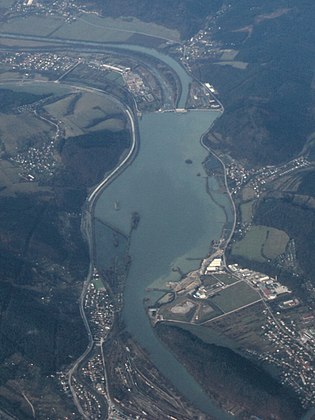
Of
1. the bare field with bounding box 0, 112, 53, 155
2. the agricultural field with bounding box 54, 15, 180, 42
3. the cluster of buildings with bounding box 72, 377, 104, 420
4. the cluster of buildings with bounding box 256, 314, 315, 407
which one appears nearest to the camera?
the cluster of buildings with bounding box 72, 377, 104, 420

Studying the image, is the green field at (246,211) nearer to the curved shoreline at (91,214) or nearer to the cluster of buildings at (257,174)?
the cluster of buildings at (257,174)

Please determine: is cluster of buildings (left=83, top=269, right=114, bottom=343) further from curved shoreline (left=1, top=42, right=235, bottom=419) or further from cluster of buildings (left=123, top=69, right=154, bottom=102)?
cluster of buildings (left=123, top=69, right=154, bottom=102)

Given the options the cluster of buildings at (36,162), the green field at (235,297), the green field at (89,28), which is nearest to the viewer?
the green field at (235,297)

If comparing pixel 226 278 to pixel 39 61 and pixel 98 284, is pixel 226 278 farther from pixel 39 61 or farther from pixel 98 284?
pixel 39 61

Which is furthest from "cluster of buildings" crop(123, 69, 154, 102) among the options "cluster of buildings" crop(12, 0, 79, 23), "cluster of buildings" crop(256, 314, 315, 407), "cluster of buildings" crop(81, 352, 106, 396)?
"cluster of buildings" crop(81, 352, 106, 396)

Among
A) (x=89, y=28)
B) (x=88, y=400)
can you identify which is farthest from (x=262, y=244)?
(x=89, y=28)

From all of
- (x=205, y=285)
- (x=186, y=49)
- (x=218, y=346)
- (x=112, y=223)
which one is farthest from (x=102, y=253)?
(x=186, y=49)

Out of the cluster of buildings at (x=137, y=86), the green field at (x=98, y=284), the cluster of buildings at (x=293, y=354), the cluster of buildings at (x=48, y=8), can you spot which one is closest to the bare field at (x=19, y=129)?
the cluster of buildings at (x=137, y=86)
